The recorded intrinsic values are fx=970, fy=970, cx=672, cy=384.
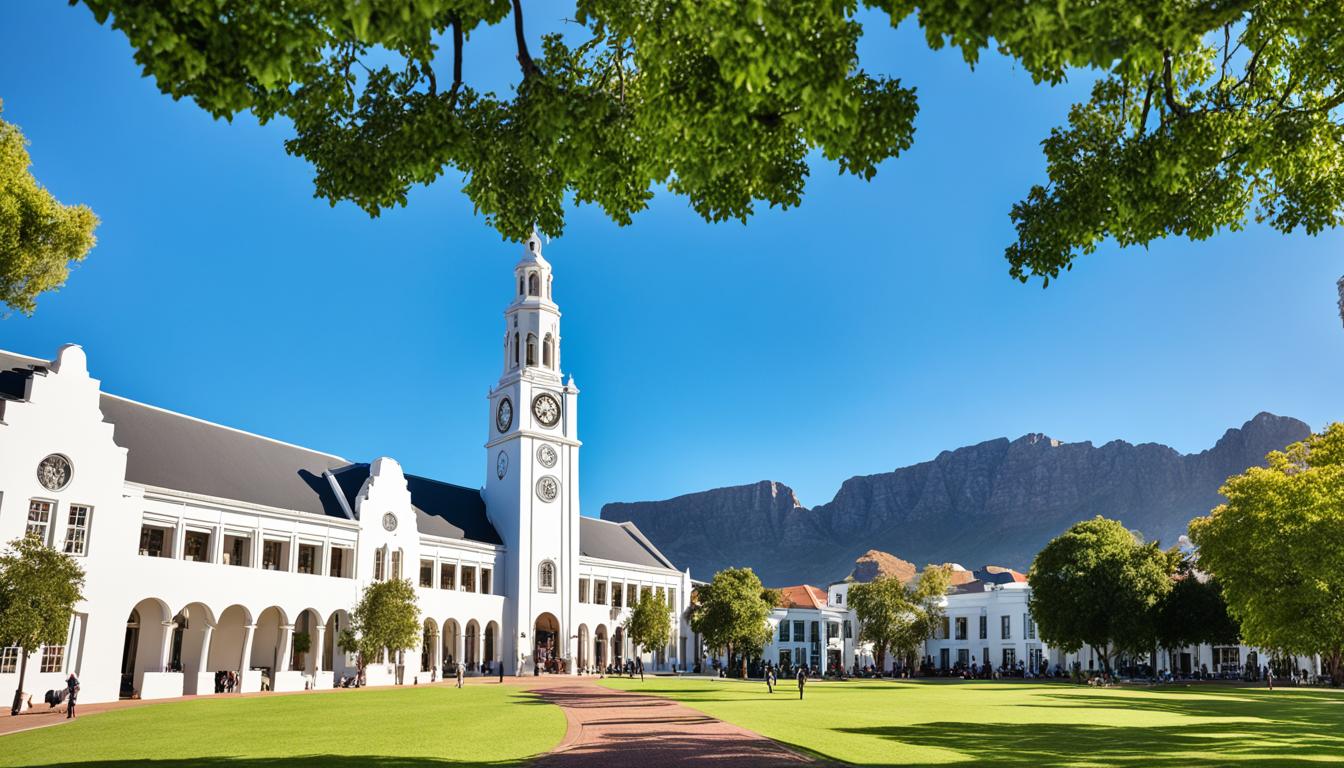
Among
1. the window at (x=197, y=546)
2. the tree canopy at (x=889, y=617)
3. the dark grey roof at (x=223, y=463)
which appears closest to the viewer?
the dark grey roof at (x=223, y=463)

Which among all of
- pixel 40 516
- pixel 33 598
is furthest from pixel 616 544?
pixel 33 598

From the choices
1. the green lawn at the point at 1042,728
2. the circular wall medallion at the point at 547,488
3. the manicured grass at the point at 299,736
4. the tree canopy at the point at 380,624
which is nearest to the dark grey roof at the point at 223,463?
the tree canopy at the point at 380,624

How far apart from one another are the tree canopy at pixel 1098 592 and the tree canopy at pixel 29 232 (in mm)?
59747

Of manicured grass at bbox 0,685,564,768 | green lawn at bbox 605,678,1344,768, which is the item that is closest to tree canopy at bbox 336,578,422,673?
manicured grass at bbox 0,685,564,768

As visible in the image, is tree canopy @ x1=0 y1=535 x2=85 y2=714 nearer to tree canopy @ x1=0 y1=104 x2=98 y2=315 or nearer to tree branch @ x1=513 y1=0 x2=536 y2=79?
tree canopy @ x1=0 y1=104 x2=98 y2=315

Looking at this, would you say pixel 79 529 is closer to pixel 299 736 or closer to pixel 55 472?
pixel 55 472

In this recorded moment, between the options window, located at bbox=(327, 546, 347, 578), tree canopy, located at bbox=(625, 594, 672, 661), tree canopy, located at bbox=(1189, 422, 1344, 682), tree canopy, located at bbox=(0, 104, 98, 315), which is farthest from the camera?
tree canopy, located at bbox=(625, 594, 672, 661)

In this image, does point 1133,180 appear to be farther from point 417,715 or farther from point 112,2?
point 417,715

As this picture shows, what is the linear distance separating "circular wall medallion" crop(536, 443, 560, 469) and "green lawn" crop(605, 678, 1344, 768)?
118ft

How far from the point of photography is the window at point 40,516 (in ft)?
125

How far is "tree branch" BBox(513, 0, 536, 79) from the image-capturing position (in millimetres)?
11492

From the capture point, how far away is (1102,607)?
210ft

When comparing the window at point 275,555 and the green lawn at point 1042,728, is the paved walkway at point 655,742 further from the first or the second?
the window at point 275,555

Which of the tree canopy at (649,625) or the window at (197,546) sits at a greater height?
the window at (197,546)
